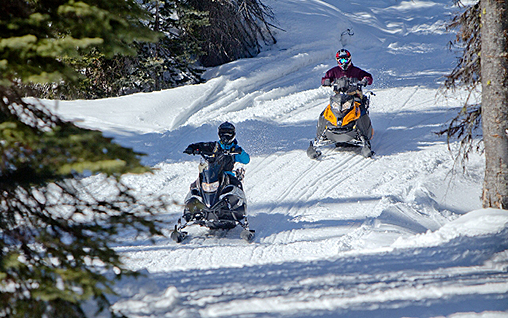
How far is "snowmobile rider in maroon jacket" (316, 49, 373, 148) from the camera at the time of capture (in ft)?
29.7

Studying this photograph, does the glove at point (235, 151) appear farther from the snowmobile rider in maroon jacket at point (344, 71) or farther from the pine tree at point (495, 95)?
the snowmobile rider in maroon jacket at point (344, 71)

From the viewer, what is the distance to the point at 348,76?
9797 millimetres

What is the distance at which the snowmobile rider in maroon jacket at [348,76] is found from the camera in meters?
9.05

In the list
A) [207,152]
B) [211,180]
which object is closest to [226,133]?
[207,152]

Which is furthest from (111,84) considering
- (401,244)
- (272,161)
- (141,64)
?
(401,244)

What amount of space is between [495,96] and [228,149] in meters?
3.56

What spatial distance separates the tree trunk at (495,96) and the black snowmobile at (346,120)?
3452 mm

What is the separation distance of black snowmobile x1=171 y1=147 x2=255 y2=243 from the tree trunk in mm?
3093

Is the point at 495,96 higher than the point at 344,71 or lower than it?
lower

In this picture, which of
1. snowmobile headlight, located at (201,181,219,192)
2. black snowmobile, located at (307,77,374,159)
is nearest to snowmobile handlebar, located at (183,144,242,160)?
snowmobile headlight, located at (201,181,219,192)

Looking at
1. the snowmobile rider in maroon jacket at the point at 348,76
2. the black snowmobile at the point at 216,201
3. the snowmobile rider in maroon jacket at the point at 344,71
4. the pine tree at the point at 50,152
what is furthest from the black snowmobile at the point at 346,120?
the pine tree at the point at 50,152

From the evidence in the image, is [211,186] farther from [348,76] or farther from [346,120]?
[348,76]

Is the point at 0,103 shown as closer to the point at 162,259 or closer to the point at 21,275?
the point at 21,275

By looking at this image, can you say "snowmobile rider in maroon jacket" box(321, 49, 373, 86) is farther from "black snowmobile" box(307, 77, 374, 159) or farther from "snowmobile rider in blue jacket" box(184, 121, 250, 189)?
"snowmobile rider in blue jacket" box(184, 121, 250, 189)
